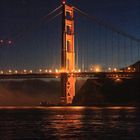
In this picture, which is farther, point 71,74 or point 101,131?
point 71,74

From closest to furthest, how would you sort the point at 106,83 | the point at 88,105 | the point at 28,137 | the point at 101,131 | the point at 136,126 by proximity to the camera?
the point at 28,137, the point at 101,131, the point at 136,126, the point at 88,105, the point at 106,83

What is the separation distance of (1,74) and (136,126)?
6788 centimetres

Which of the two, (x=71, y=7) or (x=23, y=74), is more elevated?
(x=71, y=7)

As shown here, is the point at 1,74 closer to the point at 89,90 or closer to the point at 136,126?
the point at 89,90

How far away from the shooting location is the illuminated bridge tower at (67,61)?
121 m

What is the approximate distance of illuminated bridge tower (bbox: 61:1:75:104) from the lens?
121 m

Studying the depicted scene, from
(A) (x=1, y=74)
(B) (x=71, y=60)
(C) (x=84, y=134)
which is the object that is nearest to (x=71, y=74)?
(B) (x=71, y=60)

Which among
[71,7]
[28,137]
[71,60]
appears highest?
[71,7]

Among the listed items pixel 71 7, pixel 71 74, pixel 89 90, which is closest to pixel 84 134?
pixel 71 74

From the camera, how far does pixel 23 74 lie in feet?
404

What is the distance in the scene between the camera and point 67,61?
123m

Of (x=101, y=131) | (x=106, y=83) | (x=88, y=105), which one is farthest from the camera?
(x=106, y=83)

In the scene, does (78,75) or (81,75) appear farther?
(78,75)

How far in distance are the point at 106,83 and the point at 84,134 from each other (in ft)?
324
